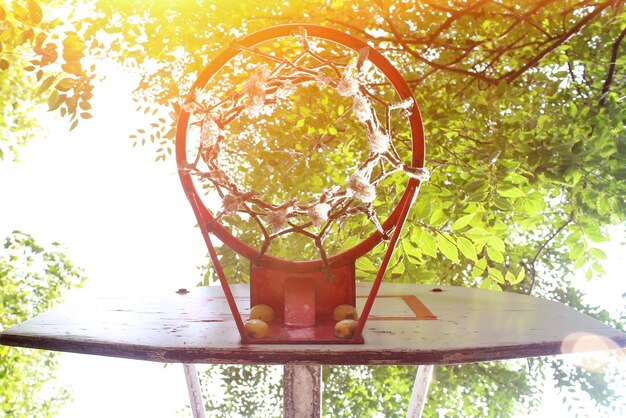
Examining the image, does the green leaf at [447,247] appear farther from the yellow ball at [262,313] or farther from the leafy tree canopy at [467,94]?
the yellow ball at [262,313]

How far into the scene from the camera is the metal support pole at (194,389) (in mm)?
3033

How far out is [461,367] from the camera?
7785mm

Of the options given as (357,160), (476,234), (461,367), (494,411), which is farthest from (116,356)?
(494,411)

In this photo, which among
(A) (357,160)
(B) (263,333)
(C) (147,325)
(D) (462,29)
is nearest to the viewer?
(B) (263,333)

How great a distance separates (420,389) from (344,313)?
140 cm

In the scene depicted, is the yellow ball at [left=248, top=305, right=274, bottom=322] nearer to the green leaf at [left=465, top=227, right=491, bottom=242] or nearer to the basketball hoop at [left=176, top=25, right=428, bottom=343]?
the basketball hoop at [left=176, top=25, right=428, bottom=343]

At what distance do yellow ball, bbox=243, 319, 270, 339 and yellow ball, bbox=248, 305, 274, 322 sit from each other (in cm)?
12

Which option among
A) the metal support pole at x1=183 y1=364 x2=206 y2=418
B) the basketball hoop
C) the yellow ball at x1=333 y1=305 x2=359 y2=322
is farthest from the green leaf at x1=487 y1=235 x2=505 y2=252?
the metal support pole at x1=183 y1=364 x2=206 y2=418

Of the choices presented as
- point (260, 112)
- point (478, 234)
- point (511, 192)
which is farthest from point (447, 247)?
point (260, 112)

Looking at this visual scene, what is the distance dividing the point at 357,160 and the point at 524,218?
71.4 inches

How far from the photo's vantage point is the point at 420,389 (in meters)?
3.04

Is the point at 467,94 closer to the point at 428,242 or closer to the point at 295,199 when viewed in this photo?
the point at 428,242

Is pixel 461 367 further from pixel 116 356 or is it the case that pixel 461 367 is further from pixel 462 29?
pixel 116 356

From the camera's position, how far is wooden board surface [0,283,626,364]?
157 cm
